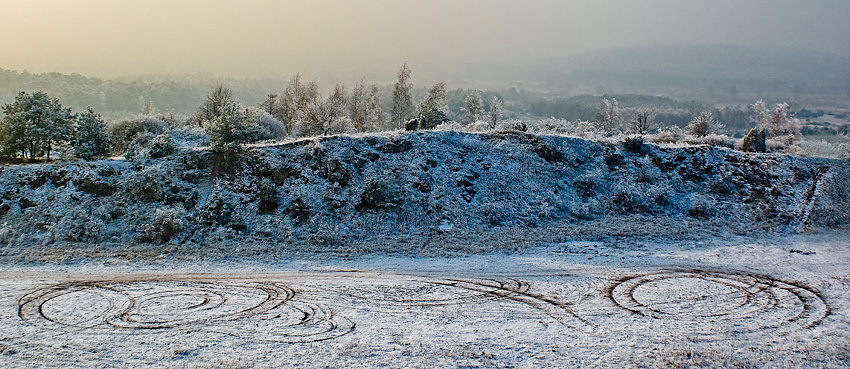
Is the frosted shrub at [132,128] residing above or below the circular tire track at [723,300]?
above

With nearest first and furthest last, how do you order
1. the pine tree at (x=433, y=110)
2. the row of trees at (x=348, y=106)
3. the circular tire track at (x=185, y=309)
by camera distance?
the circular tire track at (x=185, y=309)
the pine tree at (x=433, y=110)
the row of trees at (x=348, y=106)

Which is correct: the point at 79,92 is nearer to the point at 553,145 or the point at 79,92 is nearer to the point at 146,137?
the point at 146,137

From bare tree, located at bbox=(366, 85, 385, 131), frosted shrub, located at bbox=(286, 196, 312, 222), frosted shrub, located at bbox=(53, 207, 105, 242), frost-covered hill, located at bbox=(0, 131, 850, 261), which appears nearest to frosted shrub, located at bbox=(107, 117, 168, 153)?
frost-covered hill, located at bbox=(0, 131, 850, 261)

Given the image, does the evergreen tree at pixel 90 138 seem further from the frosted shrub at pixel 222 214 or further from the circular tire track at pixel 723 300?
the circular tire track at pixel 723 300

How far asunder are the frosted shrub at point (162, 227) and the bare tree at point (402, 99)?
139ft

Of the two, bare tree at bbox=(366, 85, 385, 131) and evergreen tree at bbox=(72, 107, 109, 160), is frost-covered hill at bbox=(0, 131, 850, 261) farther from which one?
bare tree at bbox=(366, 85, 385, 131)

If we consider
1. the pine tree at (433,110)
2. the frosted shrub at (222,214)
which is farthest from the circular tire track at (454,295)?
the pine tree at (433,110)

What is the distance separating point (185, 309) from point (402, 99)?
51.8m

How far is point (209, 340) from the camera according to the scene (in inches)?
450

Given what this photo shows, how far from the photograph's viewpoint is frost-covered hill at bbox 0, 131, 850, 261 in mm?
20828

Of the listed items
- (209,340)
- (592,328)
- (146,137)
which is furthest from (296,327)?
(146,137)

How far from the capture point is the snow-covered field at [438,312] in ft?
35.7

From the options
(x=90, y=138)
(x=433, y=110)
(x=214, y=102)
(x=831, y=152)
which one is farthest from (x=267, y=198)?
(x=831, y=152)

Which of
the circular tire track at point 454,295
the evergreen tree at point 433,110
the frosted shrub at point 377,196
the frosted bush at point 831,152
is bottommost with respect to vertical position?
the circular tire track at point 454,295
